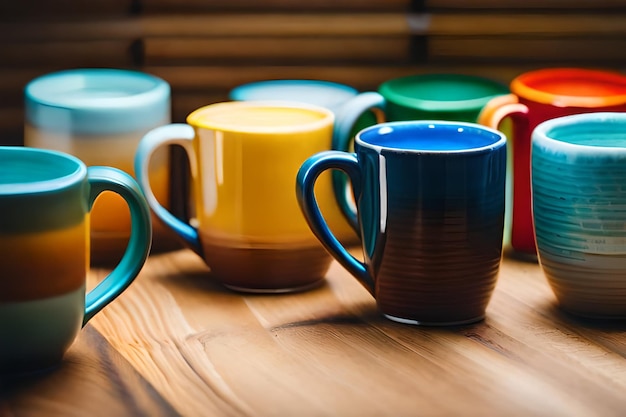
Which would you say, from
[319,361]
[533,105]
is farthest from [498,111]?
[319,361]

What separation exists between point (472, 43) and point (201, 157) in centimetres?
31

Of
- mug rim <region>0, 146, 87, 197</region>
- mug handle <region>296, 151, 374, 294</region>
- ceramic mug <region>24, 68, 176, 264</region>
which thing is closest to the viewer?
mug rim <region>0, 146, 87, 197</region>

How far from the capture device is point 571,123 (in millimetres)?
767

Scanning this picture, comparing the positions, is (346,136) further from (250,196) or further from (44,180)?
(44,180)

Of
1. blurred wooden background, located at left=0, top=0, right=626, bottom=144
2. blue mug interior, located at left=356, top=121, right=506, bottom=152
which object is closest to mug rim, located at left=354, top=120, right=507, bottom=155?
blue mug interior, located at left=356, top=121, right=506, bottom=152

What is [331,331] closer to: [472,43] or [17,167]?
[17,167]

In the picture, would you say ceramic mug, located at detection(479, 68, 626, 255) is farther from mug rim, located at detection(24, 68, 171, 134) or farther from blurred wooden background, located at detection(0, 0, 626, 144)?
mug rim, located at detection(24, 68, 171, 134)

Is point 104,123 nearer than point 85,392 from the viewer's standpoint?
No

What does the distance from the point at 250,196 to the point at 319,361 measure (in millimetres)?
149

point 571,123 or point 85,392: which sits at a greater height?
point 571,123

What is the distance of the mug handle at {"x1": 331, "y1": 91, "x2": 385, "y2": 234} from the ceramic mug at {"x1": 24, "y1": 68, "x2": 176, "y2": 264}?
0.45 ft

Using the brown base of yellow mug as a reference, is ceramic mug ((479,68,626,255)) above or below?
above

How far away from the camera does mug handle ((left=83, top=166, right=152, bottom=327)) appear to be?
660mm

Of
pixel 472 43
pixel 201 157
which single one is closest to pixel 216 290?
pixel 201 157
